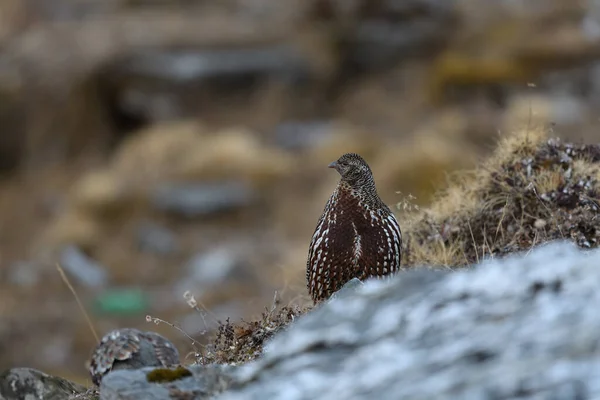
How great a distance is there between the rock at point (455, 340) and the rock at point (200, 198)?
18.7m

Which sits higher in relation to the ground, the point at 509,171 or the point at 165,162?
the point at 165,162

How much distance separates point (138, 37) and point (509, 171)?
78.9 ft

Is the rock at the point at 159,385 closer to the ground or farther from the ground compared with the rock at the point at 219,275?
closer to the ground

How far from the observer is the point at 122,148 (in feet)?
85.1

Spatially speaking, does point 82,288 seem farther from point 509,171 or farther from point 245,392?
point 245,392

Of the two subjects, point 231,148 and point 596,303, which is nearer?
point 596,303

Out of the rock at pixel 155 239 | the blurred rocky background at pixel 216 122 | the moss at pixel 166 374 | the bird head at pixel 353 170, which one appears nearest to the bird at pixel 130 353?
the moss at pixel 166 374

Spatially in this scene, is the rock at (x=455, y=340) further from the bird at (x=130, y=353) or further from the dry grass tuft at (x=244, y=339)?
the bird at (x=130, y=353)

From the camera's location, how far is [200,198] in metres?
22.1

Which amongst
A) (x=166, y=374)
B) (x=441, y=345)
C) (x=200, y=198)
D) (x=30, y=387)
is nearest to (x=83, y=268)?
(x=200, y=198)

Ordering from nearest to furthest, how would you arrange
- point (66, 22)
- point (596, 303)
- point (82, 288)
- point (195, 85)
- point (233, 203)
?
point (596, 303) → point (82, 288) → point (233, 203) → point (195, 85) → point (66, 22)

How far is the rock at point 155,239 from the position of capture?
20797 millimetres

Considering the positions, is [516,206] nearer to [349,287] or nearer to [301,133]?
[349,287]

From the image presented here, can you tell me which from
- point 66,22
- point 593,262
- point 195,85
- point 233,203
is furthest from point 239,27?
point 593,262
